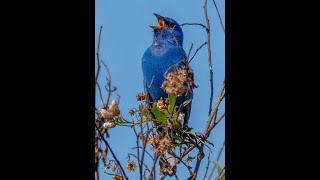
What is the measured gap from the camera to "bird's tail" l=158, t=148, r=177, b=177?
4.42 ft

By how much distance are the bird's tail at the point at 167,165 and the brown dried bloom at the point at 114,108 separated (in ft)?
0.50

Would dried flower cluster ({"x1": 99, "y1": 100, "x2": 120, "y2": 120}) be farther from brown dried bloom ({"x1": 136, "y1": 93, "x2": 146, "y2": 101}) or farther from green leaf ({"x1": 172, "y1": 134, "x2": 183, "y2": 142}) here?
green leaf ({"x1": 172, "y1": 134, "x2": 183, "y2": 142})

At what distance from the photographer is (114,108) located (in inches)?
54.0

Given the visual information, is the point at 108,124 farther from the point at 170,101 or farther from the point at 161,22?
the point at 161,22

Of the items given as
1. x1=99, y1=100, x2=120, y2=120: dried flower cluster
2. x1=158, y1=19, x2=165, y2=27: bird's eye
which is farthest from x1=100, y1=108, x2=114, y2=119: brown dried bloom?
x1=158, y1=19, x2=165, y2=27: bird's eye

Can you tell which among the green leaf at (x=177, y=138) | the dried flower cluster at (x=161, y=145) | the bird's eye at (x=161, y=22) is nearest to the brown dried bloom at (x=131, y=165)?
the dried flower cluster at (x=161, y=145)

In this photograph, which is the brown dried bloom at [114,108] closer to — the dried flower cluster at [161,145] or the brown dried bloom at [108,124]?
the brown dried bloom at [108,124]

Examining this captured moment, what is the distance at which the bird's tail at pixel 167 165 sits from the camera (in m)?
1.35

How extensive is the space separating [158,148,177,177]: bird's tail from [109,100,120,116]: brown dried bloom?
15 centimetres

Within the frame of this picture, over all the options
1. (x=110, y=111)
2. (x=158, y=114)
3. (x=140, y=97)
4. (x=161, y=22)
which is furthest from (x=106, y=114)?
(x=161, y=22)

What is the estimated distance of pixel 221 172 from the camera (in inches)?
54.9
